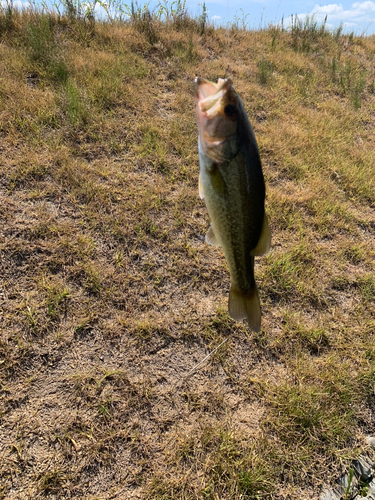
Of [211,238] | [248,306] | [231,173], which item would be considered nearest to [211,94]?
[231,173]

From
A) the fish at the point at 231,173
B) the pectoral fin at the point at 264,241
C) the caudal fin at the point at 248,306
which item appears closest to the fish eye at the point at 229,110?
the fish at the point at 231,173

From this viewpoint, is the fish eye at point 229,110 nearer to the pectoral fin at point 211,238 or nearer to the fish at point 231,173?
the fish at point 231,173

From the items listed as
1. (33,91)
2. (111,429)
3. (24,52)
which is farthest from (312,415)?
(24,52)

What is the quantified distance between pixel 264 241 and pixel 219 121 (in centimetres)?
49

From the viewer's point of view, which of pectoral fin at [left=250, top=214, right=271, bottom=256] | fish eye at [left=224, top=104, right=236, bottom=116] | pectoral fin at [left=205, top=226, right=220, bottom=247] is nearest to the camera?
fish eye at [left=224, top=104, right=236, bottom=116]

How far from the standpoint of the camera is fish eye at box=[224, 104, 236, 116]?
1.09m

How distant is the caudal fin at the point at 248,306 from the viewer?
1.38 meters

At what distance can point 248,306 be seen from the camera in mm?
1391

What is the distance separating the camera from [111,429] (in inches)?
84.0

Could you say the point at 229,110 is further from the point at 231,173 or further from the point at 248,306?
the point at 248,306

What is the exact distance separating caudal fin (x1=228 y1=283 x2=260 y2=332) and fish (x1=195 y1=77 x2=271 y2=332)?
130 millimetres

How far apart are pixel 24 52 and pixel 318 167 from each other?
445 cm

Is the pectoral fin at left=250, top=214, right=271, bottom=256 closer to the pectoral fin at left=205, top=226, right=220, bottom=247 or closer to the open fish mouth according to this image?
the pectoral fin at left=205, top=226, right=220, bottom=247

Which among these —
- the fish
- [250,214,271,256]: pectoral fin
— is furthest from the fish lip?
[250,214,271,256]: pectoral fin
